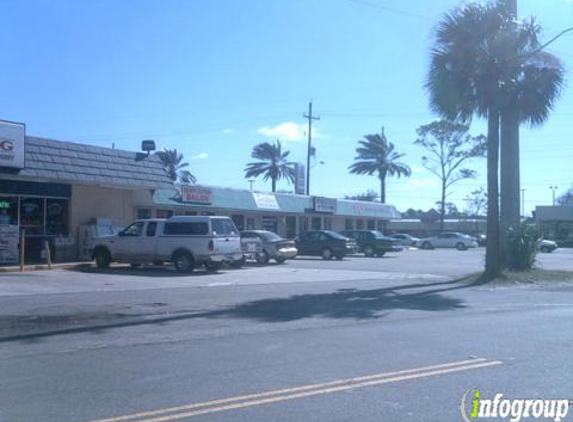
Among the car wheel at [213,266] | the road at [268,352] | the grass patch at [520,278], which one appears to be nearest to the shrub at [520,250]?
the grass patch at [520,278]

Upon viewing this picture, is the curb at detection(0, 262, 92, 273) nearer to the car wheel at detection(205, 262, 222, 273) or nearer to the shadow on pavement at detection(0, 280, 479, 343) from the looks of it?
the car wheel at detection(205, 262, 222, 273)

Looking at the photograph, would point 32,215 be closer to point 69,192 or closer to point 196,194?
point 69,192

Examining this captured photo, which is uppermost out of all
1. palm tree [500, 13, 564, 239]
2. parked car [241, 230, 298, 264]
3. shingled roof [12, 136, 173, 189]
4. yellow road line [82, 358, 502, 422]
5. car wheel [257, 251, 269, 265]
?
palm tree [500, 13, 564, 239]

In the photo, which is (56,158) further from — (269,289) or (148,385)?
(148,385)

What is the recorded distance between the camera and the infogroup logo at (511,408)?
6602mm

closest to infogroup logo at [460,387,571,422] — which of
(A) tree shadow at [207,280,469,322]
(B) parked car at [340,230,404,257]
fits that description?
(A) tree shadow at [207,280,469,322]

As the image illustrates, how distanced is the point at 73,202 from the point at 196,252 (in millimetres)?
6395

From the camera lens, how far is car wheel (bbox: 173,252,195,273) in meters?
24.9

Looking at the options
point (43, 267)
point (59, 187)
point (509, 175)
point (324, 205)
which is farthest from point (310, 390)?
point (324, 205)

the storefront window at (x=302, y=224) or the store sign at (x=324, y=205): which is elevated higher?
the store sign at (x=324, y=205)

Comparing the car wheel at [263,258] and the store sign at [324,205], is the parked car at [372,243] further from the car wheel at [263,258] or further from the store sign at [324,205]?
the car wheel at [263,258]

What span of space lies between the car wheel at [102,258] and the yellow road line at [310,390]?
1943 centimetres

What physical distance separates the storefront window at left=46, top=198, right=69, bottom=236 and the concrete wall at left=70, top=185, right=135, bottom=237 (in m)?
0.23

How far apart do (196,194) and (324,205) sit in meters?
14.1
